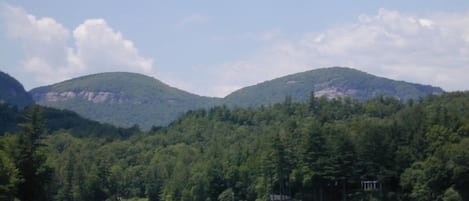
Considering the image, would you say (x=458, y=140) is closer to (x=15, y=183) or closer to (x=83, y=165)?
(x=15, y=183)

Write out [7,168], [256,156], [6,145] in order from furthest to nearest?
[256,156] < [6,145] < [7,168]

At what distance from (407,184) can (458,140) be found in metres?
8.88

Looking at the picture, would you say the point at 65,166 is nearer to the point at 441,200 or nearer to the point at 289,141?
the point at 289,141

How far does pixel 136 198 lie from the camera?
14200cm

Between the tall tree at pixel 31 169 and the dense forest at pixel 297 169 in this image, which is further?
the dense forest at pixel 297 169

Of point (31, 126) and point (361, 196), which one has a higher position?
point (31, 126)

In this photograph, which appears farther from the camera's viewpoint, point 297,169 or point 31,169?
point 297,169

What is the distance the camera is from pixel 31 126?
67938 millimetres

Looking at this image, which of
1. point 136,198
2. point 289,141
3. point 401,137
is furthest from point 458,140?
point 136,198

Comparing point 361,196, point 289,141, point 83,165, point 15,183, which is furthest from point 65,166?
point 15,183

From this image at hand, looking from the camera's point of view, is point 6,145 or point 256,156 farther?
point 256,156

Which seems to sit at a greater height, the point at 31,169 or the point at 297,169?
the point at 31,169

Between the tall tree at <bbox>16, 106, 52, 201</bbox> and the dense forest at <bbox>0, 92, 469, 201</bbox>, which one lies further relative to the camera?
the dense forest at <bbox>0, 92, 469, 201</bbox>

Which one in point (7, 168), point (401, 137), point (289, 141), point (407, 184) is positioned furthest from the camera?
point (289, 141)
